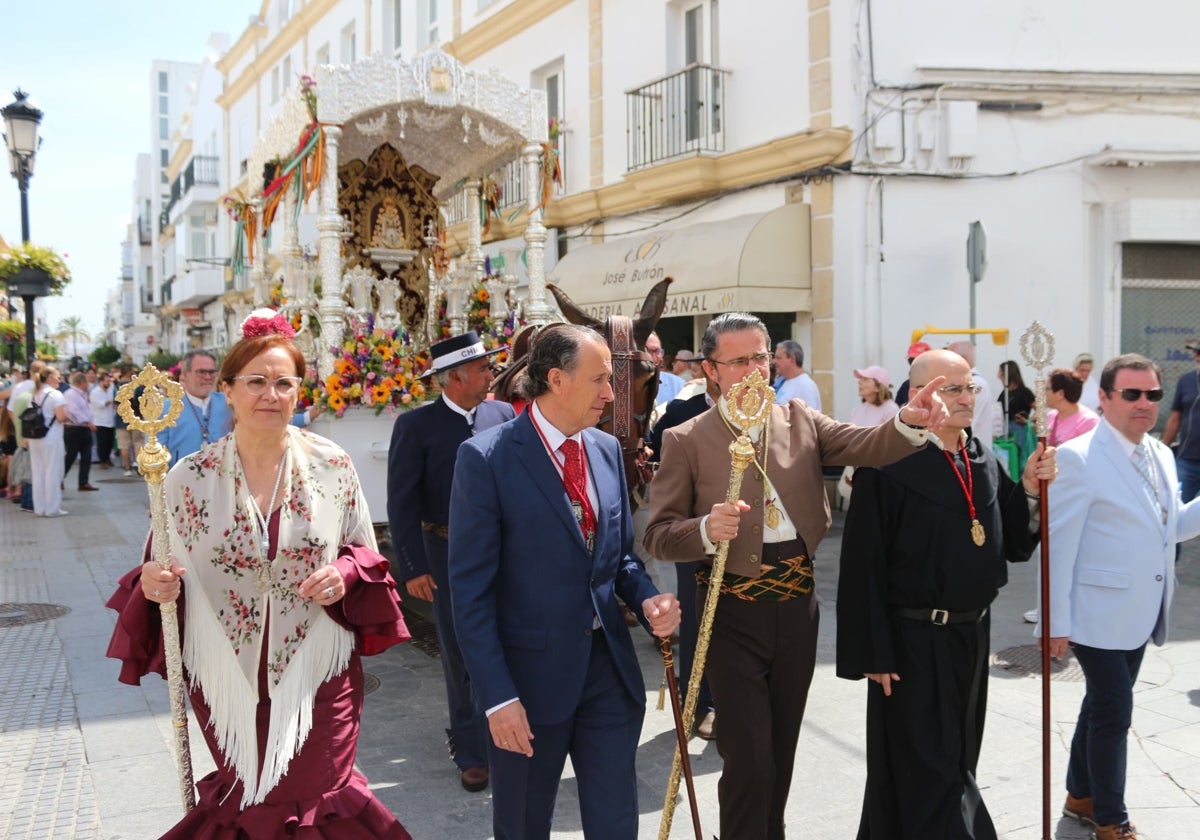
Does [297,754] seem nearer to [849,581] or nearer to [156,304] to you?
[849,581]

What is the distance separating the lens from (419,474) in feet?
16.1

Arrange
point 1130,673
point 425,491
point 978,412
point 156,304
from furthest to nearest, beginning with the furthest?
point 156,304 < point 978,412 < point 425,491 < point 1130,673

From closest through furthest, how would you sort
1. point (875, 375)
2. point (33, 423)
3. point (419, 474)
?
point (419, 474)
point (875, 375)
point (33, 423)

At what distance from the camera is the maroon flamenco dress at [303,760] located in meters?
2.98

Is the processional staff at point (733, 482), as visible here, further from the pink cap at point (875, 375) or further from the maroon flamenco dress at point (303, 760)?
the pink cap at point (875, 375)

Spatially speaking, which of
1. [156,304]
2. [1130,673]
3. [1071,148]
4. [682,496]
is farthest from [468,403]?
[156,304]

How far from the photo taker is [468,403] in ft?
16.6

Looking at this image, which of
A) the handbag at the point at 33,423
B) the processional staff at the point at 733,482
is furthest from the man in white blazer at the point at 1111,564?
the handbag at the point at 33,423

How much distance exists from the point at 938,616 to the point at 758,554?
0.66 meters

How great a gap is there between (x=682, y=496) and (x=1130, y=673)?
6.24ft

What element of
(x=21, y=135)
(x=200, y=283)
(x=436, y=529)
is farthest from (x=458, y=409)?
(x=200, y=283)

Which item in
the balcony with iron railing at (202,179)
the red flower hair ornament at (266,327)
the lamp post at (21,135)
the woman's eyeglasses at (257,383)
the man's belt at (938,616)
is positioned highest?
the balcony with iron railing at (202,179)

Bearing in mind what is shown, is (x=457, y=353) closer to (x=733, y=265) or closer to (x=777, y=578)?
(x=777, y=578)

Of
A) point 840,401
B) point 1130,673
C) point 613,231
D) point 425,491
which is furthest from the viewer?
point 613,231
